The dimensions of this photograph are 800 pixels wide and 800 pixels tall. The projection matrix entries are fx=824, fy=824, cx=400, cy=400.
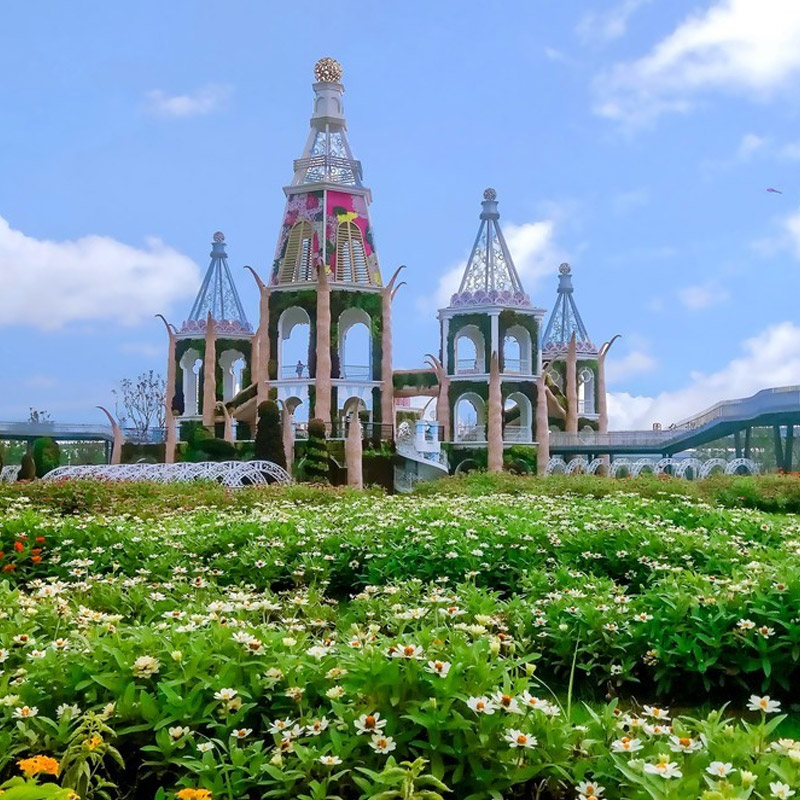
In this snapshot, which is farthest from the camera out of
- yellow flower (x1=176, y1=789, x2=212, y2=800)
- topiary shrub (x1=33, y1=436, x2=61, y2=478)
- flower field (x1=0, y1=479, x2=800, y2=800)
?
topiary shrub (x1=33, y1=436, x2=61, y2=478)

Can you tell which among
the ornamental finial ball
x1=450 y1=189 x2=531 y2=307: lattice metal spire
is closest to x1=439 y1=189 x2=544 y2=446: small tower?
x1=450 y1=189 x2=531 y2=307: lattice metal spire

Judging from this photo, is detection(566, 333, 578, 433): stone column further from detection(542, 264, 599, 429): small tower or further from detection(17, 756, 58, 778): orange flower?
detection(17, 756, 58, 778): orange flower

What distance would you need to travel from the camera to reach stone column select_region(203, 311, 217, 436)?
36.0m

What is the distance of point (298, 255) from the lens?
33844mm

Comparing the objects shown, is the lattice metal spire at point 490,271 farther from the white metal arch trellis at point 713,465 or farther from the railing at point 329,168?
the white metal arch trellis at point 713,465

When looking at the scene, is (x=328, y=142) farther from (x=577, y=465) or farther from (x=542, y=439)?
(x=577, y=465)

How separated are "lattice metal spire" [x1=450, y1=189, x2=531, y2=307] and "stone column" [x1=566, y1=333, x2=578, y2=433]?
6464mm

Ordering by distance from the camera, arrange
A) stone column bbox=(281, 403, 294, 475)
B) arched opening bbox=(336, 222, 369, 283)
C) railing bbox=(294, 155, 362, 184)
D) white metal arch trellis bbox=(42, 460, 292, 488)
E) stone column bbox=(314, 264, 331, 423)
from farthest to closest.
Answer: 1. railing bbox=(294, 155, 362, 184)
2. arched opening bbox=(336, 222, 369, 283)
3. stone column bbox=(314, 264, 331, 423)
4. stone column bbox=(281, 403, 294, 475)
5. white metal arch trellis bbox=(42, 460, 292, 488)

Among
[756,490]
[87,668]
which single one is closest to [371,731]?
[87,668]

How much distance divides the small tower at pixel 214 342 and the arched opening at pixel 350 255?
8.04 metres

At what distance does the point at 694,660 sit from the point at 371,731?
8.84 ft

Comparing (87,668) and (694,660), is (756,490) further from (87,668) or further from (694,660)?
(87,668)

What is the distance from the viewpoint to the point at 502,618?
17.5 feet

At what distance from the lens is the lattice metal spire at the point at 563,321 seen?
44.2 m
